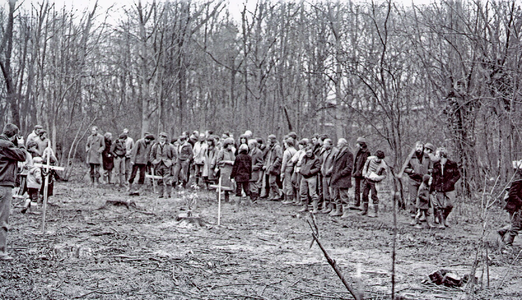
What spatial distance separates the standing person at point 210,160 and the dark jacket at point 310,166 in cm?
434

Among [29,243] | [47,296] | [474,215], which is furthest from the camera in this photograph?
[474,215]

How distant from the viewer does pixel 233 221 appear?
39.1 feet

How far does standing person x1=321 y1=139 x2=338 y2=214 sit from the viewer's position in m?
13.7

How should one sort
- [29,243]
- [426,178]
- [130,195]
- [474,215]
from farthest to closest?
[130,195], [474,215], [426,178], [29,243]

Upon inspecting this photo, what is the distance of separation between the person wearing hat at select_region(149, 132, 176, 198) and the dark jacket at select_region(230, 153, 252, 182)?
210 centimetres

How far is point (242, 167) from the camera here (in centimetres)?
1484

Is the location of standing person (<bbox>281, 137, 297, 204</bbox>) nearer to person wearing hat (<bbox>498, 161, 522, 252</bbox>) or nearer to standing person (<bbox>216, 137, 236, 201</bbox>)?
standing person (<bbox>216, 137, 236, 201</bbox>)

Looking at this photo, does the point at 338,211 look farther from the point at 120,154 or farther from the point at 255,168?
the point at 120,154

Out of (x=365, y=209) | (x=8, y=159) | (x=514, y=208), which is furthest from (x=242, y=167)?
A: (x=8, y=159)

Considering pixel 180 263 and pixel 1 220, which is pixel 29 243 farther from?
pixel 180 263

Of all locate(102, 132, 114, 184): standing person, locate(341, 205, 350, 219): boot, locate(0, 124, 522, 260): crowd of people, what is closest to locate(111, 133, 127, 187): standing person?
locate(0, 124, 522, 260): crowd of people

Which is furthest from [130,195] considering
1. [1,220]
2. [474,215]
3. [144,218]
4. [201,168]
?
[474,215]

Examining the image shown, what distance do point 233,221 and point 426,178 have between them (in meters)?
4.53

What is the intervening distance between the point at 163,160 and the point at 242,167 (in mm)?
2492
